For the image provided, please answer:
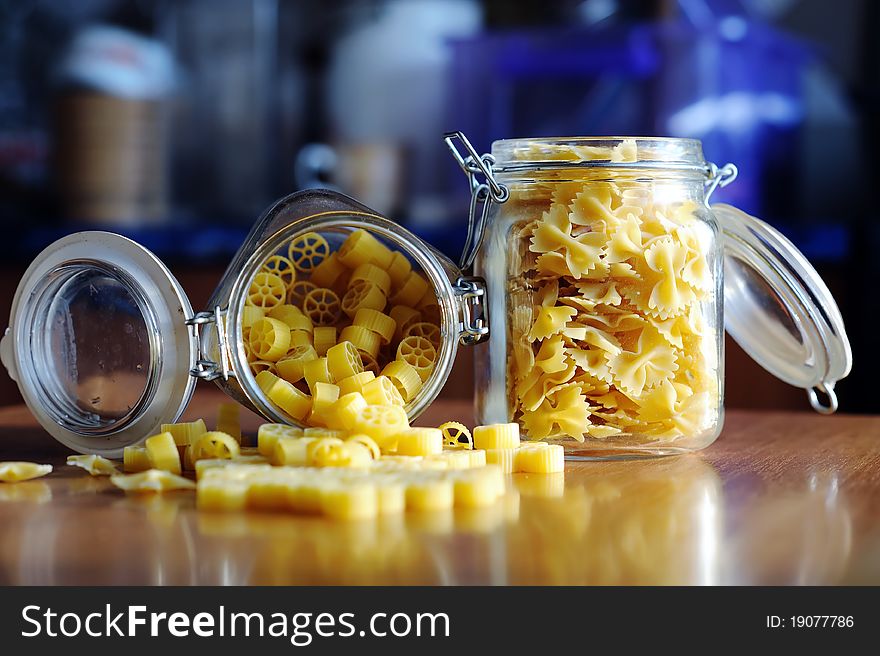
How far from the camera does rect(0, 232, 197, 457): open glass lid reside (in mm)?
847

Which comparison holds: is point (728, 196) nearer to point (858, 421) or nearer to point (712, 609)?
point (858, 421)

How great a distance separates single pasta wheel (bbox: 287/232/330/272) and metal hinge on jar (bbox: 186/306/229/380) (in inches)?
3.4

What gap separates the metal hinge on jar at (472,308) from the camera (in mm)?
873

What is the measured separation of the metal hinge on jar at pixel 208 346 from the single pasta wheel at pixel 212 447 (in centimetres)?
5

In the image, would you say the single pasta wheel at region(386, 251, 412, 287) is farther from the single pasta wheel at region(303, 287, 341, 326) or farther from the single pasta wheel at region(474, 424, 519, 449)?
the single pasta wheel at region(474, 424, 519, 449)

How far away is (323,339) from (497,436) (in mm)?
165

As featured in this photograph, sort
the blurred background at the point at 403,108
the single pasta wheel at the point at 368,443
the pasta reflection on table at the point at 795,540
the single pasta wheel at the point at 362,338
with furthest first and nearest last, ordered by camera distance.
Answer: the blurred background at the point at 403,108 → the single pasta wheel at the point at 362,338 → the single pasta wheel at the point at 368,443 → the pasta reflection on table at the point at 795,540

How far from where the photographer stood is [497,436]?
82 cm

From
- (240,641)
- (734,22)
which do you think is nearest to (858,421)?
(240,641)

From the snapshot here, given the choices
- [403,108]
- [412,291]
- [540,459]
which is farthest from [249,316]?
[403,108]

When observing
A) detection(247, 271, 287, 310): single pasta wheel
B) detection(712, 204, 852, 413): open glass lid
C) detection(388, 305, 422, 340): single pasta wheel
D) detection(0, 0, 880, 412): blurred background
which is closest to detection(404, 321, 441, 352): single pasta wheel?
detection(388, 305, 422, 340): single pasta wheel

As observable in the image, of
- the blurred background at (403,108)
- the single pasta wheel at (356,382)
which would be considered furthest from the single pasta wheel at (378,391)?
the blurred background at (403,108)

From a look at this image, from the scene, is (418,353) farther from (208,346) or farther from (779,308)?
(779,308)

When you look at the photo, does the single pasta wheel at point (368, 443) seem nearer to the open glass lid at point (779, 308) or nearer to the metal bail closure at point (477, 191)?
the metal bail closure at point (477, 191)
